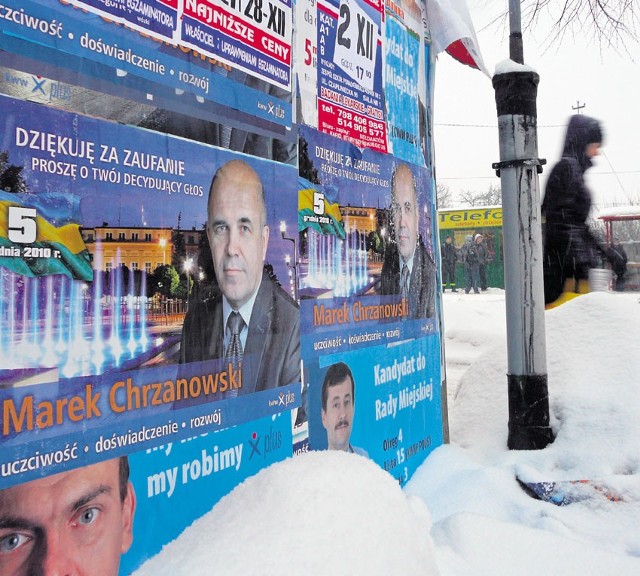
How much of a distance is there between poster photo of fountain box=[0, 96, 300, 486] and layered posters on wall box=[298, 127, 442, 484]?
530 millimetres

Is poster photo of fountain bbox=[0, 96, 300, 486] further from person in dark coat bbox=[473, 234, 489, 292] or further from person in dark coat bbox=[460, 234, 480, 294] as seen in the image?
person in dark coat bbox=[473, 234, 489, 292]

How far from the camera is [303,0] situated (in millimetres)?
2930

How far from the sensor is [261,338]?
2570mm

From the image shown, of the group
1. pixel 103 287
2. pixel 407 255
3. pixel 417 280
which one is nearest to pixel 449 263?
pixel 417 280

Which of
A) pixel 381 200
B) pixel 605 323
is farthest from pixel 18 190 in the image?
pixel 605 323

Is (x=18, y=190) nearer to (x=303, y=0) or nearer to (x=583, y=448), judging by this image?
(x=303, y=0)

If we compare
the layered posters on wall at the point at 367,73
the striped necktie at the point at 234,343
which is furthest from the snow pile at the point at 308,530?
the layered posters on wall at the point at 367,73

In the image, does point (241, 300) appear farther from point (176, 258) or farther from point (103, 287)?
point (103, 287)

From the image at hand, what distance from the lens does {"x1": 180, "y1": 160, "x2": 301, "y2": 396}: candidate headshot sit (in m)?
2.31

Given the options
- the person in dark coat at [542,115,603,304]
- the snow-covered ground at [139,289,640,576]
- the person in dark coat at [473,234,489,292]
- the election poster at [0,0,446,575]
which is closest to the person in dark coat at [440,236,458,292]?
the person in dark coat at [473,234,489,292]

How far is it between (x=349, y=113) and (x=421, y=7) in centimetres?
138

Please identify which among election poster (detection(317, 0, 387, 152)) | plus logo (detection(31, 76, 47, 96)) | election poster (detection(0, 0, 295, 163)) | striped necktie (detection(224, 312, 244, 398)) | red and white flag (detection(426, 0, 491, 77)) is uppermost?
red and white flag (detection(426, 0, 491, 77))

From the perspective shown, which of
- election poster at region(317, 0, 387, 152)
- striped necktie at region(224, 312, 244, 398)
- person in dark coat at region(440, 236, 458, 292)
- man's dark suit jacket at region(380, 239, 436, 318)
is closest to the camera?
striped necktie at region(224, 312, 244, 398)

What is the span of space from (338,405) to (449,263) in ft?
68.4
